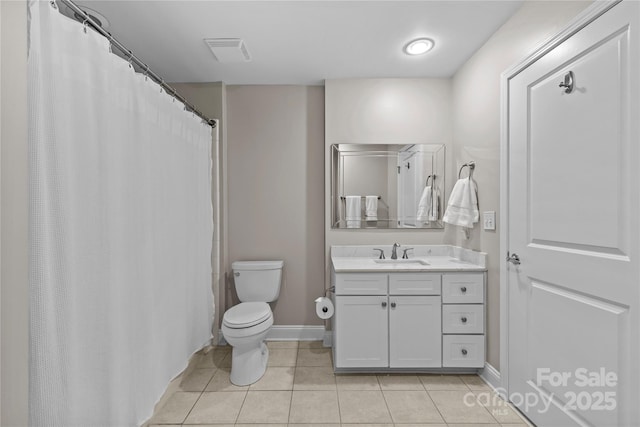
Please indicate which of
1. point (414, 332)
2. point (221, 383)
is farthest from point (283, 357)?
point (414, 332)

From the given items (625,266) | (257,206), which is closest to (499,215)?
(625,266)

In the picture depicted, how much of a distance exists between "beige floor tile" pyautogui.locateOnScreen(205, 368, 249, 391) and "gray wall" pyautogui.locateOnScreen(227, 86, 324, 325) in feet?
2.23

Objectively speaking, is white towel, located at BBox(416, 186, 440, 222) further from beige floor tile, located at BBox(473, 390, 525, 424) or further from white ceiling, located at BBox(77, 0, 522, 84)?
beige floor tile, located at BBox(473, 390, 525, 424)

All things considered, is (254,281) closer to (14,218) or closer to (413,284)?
(413,284)

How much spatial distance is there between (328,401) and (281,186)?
1744 mm

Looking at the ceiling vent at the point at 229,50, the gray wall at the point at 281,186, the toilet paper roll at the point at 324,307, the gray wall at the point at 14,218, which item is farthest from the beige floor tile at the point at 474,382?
the ceiling vent at the point at 229,50

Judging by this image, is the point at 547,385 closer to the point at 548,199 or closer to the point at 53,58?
the point at 548,199

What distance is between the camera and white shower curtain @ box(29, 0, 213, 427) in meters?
1.02

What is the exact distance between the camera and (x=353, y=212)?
109 inches

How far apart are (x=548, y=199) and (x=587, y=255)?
0.34m

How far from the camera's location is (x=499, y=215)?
1.97 m

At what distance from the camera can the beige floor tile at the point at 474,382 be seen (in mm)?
2093

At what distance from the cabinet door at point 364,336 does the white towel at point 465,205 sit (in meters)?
0.81

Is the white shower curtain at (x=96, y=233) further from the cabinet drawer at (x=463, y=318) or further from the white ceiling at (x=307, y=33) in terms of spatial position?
the cabinet drawer at (x=463, y=318)
